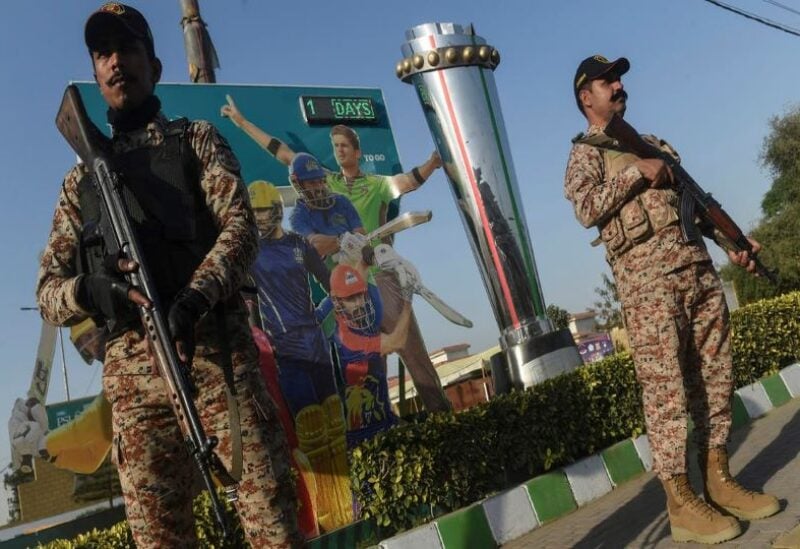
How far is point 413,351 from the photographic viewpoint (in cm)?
673

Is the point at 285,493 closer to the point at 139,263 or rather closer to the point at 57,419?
the point at 139,263

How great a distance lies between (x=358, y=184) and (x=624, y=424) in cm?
304

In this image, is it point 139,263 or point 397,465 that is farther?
point 397,465

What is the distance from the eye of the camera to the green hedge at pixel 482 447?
396 cm

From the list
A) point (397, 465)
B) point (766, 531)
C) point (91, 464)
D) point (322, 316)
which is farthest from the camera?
point (91, 464)

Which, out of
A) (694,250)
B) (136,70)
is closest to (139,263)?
(136,70)

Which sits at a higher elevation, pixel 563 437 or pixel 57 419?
pixel 57 419

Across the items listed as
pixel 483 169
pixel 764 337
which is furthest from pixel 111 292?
pixel 764 337

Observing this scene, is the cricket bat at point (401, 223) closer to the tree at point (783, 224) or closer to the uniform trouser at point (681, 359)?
the uniform trouser at point (681, 359)

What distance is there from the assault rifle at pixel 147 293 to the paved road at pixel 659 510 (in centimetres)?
195

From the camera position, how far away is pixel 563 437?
16.1ft

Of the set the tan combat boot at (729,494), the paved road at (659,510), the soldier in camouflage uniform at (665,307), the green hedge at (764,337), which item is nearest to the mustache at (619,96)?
the soldier in camouflage uniform at (665,307)

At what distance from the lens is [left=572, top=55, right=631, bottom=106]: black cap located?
10.2 feet

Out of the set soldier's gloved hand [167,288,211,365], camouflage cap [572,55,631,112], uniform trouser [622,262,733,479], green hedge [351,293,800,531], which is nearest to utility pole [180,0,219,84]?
green hedge [351,293,800,531]
